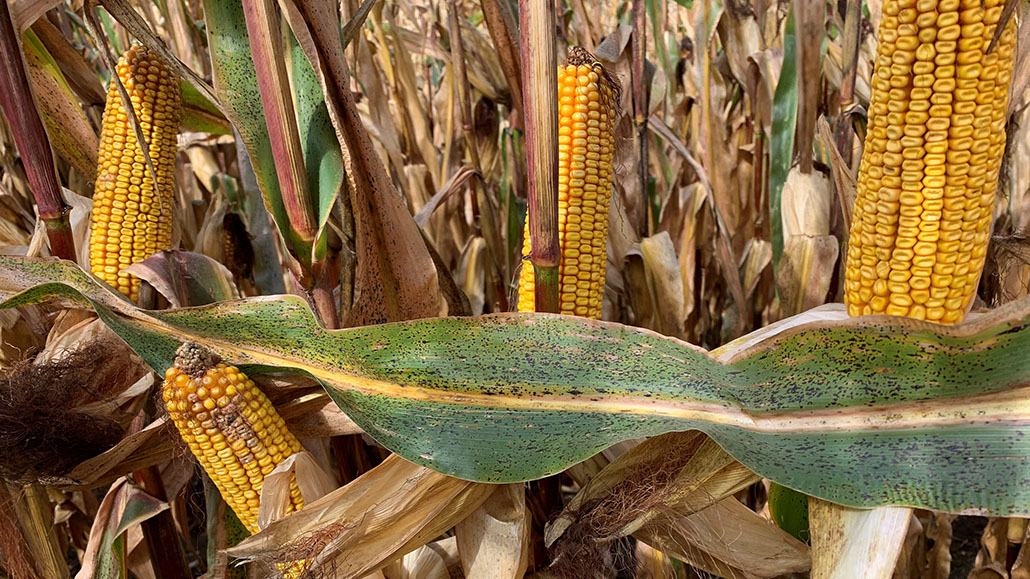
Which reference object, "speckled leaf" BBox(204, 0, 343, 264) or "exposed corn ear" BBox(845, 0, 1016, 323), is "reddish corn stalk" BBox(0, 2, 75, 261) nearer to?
"speckled leaf" BBox(204, 0, 343, 264)

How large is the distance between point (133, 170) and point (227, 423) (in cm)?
68

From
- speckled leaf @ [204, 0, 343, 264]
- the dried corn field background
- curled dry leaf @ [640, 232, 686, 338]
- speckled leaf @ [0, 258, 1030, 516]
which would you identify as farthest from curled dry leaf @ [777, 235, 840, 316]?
speckled leaf @ [204, 0, 343, 264]

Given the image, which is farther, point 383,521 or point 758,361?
point 383,521

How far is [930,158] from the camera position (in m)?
0.82

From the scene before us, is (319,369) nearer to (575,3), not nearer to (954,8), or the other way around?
(954,8)

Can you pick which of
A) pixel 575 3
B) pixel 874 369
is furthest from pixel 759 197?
pixel 874 369

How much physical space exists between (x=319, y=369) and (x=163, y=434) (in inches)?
19.0

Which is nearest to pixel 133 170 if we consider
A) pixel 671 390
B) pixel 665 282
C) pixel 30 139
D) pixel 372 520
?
pixel 30 139

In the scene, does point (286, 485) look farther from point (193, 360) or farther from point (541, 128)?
point (541, 128)

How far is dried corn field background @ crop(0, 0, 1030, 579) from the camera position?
3.63 feet

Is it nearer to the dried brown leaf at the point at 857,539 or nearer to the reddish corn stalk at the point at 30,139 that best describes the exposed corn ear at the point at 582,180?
the dried brown leaf at the point at 857,539

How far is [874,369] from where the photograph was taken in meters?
0.86

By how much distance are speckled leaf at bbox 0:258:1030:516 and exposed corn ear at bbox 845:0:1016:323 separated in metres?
0.11

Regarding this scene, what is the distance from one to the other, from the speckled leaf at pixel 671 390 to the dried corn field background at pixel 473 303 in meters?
0.09
